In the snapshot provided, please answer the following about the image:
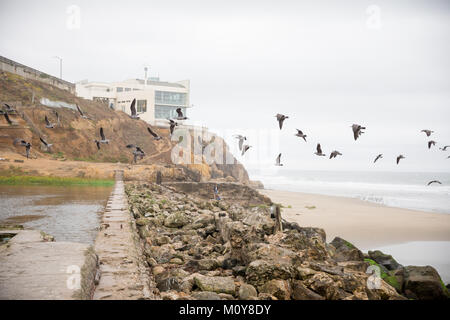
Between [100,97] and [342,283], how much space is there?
2614 inches

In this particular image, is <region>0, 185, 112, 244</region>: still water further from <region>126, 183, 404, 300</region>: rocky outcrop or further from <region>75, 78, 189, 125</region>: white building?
<region>75, 78, 189, 125</region>: white building

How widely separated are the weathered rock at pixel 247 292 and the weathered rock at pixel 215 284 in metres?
0.21

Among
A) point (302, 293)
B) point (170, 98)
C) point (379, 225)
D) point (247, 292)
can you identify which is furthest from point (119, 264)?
point (170, 98)

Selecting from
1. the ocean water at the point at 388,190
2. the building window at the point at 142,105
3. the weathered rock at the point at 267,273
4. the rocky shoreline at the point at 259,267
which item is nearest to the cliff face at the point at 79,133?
the building window at the point at 142,105

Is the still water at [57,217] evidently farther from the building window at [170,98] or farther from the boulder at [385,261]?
the building window at [170,98]

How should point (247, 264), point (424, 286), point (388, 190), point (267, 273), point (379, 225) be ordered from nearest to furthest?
point (267, 273)
point (247, 264)
point (424, 286)
point (379, 225)
point (388, 190)

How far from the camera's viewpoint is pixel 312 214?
26062mm

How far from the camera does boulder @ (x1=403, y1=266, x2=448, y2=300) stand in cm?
824

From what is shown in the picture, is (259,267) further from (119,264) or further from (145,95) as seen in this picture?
(145,95)

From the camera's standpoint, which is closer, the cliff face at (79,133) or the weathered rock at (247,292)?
the weathered rock at (247,292)

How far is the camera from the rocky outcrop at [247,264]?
20.6 ft

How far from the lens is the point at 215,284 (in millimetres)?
6336

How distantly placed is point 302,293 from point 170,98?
64477mm
